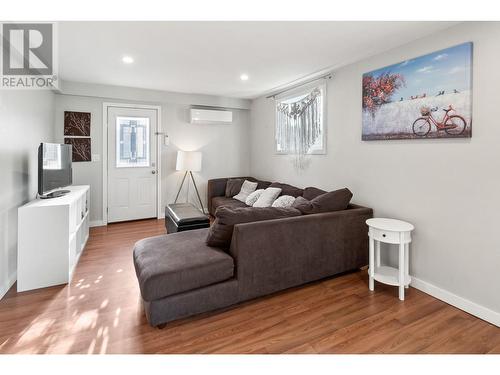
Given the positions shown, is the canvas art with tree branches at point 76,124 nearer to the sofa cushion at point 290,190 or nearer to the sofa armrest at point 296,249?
the sofa cushion at point 290,190

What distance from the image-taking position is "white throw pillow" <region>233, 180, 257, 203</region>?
191 inches

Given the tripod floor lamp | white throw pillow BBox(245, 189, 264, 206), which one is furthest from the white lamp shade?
white throw pillow BBox(245, 189, 264, 206)

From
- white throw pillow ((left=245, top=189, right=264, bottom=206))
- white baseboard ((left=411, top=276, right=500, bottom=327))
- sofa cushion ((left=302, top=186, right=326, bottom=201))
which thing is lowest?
white baseboard ((left=411, top=276, right=500, bottom=327))

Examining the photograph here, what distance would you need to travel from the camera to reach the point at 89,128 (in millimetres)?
4539

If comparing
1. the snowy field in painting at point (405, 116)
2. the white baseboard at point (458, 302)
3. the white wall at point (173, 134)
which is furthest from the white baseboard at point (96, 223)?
the white baseboard at point (458, 302)

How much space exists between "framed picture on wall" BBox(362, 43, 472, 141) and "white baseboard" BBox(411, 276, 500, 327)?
1.38 meters

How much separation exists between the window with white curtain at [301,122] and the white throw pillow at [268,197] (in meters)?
0.62

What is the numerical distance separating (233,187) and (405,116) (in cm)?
331

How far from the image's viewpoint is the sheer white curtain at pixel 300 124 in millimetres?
3822

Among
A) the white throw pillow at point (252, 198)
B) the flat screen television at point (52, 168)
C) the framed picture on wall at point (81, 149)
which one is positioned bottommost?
the white throw pillow at point (252, 198)

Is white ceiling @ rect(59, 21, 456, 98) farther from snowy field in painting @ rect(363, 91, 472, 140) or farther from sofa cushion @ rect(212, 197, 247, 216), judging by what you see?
sofa cushion @ rect(212, 197, 247, 216)
